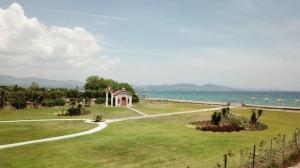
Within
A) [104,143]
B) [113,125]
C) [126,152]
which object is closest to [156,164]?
[126,152]

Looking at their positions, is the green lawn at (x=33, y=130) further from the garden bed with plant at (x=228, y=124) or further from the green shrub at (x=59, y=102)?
the green shrub at (x=59, y=102)

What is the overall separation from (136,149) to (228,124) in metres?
17.2

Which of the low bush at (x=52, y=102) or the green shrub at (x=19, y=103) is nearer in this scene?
the green shrub at (x=19, y=103)

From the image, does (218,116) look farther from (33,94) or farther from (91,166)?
(33,94)

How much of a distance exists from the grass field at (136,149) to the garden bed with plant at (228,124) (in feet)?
6.60

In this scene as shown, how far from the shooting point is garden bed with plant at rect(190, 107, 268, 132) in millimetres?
37438

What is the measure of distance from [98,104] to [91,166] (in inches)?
2050

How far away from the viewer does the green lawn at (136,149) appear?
71.8ft

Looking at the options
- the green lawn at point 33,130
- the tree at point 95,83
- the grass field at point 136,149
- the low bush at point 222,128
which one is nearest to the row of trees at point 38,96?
the tree at point 95,83

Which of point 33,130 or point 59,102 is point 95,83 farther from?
point 33,130

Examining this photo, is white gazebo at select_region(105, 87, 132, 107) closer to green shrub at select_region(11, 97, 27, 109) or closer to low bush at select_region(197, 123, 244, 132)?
green shrub at select_region(11, 97, 27, 109)

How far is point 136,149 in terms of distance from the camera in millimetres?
25984

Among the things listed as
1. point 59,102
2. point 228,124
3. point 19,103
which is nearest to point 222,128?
point 228,124

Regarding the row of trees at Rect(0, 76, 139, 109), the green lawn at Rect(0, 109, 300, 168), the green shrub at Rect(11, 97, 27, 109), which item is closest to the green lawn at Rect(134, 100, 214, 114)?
the row of trees at Rect(0, 76, 139, 109)
